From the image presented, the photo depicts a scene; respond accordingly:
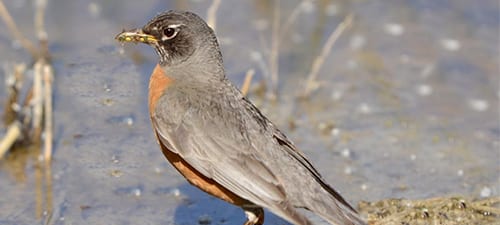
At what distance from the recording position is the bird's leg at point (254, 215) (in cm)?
626

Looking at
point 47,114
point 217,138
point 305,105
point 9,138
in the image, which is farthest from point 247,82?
point 217,138

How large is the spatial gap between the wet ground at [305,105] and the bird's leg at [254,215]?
608 mm

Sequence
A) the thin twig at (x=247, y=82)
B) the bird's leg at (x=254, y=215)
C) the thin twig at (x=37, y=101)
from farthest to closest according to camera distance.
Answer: the thin twig at (x=247, y=82)
the thin twig at (x=37, y=101)
the bird's leg at (x=254, y=215)

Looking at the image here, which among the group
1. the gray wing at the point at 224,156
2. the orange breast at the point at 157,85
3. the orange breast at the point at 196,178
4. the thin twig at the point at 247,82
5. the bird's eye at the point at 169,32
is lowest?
the orange breast at the point at 196,178

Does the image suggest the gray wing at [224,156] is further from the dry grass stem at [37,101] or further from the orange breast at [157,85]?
the dry grass stem at [37,101]

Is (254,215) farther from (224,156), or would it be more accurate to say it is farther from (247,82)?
(247,82)

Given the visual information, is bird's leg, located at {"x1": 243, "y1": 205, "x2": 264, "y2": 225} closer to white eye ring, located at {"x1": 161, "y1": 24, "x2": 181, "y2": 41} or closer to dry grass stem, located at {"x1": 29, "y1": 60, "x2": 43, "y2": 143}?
white eye ring, located at {"x1": 161, "y1": 24, "x2": 181, "y2": 41}

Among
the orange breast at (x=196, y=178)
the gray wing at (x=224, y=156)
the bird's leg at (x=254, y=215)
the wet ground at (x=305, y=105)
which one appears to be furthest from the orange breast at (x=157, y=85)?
the bird's leg at (x=254, y=215)

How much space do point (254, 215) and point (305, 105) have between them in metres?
2.35

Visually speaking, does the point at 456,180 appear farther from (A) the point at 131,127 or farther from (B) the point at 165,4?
(B) the point at 165,4

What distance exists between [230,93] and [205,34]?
0.40 metres

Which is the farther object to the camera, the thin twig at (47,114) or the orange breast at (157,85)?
the thin twig at (47,114)

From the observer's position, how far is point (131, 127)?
7910mm

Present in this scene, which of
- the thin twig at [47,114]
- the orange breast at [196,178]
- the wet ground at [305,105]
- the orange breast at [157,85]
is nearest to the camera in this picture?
the orange breast at [196,178]
